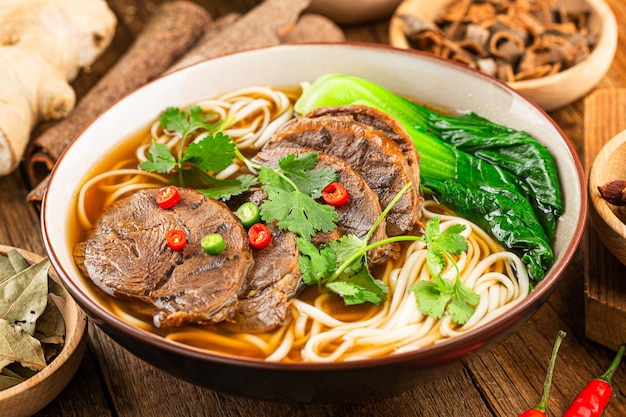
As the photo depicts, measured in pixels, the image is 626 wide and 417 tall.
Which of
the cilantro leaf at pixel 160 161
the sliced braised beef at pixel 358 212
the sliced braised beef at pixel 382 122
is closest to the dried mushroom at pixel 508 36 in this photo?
the sliced braised beef at pixel 382 122

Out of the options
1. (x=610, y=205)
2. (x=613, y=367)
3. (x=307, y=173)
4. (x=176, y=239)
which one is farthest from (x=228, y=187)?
(x=613, y=367)

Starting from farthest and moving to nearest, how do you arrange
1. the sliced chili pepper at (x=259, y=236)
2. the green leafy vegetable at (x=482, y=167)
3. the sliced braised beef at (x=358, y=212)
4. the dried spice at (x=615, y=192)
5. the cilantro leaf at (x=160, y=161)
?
1. the cilantro leaf at (x=160, y=161)
2. the green leafy vegetable at (x=482, y=167)
3. the dried spice at (x=615, y=192)
4. the sliced braised beef at (x=358, y=212)
5. the sliced chili pepper at (x=259, y=236)

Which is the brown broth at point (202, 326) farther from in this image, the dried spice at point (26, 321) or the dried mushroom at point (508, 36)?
the dried mushroom at point (508, 36)

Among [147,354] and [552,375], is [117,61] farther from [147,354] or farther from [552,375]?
[552,375]

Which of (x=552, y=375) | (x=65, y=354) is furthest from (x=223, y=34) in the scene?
(x=552, y=375)

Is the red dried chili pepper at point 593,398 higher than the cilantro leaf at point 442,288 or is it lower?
lower

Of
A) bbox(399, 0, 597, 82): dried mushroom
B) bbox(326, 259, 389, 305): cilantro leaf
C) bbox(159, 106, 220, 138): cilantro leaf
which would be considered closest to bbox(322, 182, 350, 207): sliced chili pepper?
bbox(326, 259, 389, 305): cilantro leaf

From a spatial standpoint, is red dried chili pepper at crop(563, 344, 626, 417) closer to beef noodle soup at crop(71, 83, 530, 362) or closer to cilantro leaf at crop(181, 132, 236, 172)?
beef noodle soup at crop(71, 83, 530, 362)
